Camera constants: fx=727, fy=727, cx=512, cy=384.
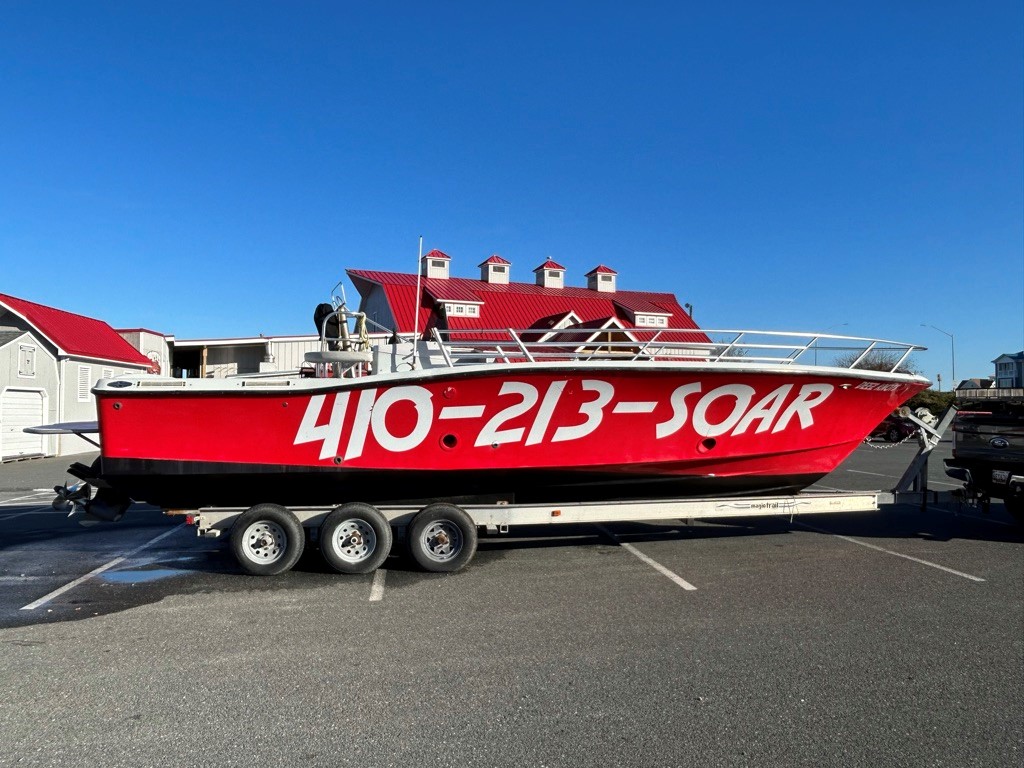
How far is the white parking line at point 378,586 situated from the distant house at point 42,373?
15.3 m

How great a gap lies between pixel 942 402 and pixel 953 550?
26.4 metres

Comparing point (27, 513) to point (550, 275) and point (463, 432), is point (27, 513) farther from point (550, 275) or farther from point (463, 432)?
point (550, 275)

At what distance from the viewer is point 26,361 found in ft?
64.6

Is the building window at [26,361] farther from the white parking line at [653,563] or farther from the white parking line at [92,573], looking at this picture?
the white parking line at [653,563]

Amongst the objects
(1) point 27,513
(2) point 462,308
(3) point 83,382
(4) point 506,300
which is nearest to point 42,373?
(3) point 83,382

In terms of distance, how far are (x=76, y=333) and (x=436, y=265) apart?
13386mm

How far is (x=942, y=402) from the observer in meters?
30.2

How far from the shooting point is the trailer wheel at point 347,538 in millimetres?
6523

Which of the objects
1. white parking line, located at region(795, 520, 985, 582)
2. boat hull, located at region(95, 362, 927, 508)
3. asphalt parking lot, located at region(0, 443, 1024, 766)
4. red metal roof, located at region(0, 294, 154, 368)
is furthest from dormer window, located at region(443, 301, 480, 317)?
boat hull, located at region(95, 362, 927, 508)

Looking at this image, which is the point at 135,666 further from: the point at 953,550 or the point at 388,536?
the point at 953,550

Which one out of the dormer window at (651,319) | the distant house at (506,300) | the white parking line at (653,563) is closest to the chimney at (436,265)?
the distant house at (506,300)

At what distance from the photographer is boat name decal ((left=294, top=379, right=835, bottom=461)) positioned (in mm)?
6602

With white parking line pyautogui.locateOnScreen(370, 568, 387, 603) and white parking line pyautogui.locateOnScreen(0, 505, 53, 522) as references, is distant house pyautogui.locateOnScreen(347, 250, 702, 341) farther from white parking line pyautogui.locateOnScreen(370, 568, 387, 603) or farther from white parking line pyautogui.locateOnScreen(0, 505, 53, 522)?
white parking line pyautogui.locateOnScreen(370, 568, 387, 603)

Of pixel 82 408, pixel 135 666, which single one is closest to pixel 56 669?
pixel 135 666
